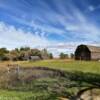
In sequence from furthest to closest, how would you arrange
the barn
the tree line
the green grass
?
1. the tree line
2. the barn
3. the green grass

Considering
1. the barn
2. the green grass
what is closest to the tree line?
the barn

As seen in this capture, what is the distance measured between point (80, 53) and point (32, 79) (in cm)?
5066

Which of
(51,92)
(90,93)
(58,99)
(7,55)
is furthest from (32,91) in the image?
(7,55)

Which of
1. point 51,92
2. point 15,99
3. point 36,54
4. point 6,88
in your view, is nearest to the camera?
point 15,99

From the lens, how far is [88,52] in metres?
66.4

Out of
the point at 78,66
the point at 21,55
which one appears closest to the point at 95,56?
the point at 21,55

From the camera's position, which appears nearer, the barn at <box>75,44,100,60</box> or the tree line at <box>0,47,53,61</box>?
A: the barn at <box>75,44,100,60</box>

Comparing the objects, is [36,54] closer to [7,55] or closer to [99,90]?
[7,55]

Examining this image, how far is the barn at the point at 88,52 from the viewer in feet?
217

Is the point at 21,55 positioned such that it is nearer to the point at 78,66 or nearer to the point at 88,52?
the point at 88,52

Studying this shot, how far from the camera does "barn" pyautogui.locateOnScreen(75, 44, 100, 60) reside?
217 feet

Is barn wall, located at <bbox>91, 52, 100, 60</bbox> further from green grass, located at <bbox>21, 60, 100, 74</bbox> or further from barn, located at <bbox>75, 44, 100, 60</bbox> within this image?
green grass, located at <bbox>21, 60, 100, 74</bbox>

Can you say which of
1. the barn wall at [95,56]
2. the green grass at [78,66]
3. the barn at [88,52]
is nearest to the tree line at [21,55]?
the barn at [88,52]

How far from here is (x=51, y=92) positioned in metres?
14.6
